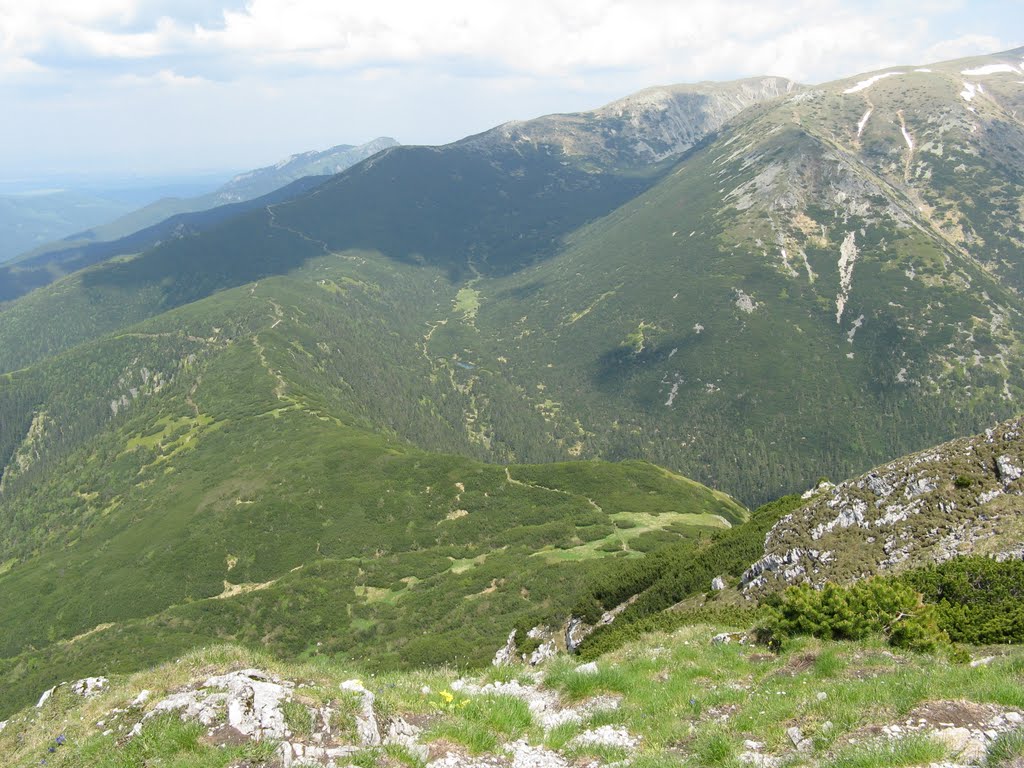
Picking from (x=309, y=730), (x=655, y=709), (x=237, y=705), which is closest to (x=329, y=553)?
(x=237, y=705)

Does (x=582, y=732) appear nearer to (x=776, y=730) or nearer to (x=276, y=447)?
(x=776, y=730)

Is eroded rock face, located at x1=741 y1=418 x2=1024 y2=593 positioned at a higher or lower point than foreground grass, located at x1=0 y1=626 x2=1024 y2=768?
lower

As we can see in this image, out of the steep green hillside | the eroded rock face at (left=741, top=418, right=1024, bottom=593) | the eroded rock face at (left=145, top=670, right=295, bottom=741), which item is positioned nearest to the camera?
the eroded rock face at (left=145, top=670, right=295, bottom=741)

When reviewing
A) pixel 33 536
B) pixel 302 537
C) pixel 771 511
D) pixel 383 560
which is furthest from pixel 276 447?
Result: pixel 771 511

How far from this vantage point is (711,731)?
12.9m

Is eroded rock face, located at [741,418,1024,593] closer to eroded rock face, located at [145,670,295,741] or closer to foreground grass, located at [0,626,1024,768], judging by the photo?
foreground grass, located at [0,626,1024,768]

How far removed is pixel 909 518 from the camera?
35281 mm

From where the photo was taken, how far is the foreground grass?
11500 mm

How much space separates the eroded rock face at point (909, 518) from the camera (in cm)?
3197

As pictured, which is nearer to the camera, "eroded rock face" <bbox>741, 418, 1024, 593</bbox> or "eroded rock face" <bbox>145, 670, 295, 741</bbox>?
"eroded rock face" <bbox>145, 670, 295, 741</bbox>

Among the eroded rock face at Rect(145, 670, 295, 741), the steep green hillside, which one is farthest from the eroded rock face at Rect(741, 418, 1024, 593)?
the steep green hillside

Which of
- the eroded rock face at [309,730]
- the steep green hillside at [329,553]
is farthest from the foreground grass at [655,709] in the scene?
the steep green hillside at [329,553]

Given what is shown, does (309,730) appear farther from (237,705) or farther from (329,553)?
(329,553)

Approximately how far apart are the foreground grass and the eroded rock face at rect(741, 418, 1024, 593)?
1562 centimetres
